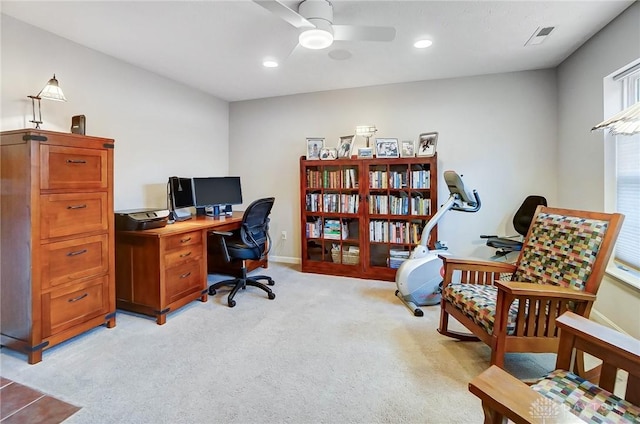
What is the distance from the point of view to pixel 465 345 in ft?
7.32

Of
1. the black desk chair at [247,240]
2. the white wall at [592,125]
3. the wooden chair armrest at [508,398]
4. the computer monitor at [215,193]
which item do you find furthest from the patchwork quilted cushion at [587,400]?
the computer monitor at [215,193]

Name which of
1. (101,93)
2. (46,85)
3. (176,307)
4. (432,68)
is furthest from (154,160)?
(432,68)

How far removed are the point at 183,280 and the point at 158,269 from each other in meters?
0.32

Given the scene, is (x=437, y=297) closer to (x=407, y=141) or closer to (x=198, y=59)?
(x=407, y=141)

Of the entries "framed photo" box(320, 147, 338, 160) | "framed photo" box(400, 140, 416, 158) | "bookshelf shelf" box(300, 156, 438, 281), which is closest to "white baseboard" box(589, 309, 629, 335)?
"bookshelf shelf" box(300, 156, 438, 281)

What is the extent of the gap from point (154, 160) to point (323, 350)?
109 inches

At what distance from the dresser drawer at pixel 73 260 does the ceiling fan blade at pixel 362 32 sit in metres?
2.32

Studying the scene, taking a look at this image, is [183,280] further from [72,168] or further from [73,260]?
[72,168]

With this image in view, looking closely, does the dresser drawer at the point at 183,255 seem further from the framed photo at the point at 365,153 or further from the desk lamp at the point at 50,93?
the framed photo at the point at 365,153

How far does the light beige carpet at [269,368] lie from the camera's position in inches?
62.4

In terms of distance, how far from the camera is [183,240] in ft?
9.18

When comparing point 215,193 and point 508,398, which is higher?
point 215,193

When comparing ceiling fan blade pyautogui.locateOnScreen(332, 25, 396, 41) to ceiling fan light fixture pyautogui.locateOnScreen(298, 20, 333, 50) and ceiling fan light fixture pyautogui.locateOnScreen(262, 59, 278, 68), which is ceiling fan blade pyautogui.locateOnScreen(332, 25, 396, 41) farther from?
ceiling fan light fixture pyautogui.locateOnScreen(262, 59, 278, 68)

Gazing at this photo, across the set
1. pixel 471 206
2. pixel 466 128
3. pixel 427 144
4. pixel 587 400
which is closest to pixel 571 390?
pixel 587 400
